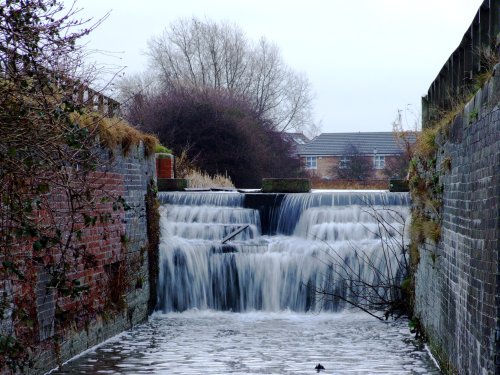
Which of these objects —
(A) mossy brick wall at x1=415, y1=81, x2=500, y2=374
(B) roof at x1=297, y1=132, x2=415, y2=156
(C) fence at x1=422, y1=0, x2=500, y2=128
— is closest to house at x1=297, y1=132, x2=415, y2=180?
(B) roof at x1=297, y1=132, x2=415, y2=156

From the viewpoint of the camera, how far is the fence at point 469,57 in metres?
8.73

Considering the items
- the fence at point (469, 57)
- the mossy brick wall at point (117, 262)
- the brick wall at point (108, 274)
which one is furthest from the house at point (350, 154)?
the fence at point (469, 57)

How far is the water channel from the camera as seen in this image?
1331 centimetres

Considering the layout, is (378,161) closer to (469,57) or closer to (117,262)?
(117,262)

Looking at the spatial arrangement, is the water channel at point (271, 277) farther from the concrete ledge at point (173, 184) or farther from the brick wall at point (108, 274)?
the concrete ledge at point (173, 184)

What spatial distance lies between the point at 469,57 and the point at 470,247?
A: 282cm

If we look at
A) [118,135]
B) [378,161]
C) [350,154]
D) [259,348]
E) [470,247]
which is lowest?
[259,348]

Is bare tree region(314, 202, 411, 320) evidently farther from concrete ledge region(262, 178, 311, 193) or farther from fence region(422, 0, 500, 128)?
fence region(422, 0, 500, 128)

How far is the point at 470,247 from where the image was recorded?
8.21 metres

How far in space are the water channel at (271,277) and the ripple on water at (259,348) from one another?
0.02 m

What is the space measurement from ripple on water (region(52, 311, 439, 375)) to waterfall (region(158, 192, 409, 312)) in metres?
0.81

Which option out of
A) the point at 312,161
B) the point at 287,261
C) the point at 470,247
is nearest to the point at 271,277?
the point at 287,261

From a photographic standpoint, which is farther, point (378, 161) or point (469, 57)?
point (378, 161)

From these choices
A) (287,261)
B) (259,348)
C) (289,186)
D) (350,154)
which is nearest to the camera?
(259,348)
